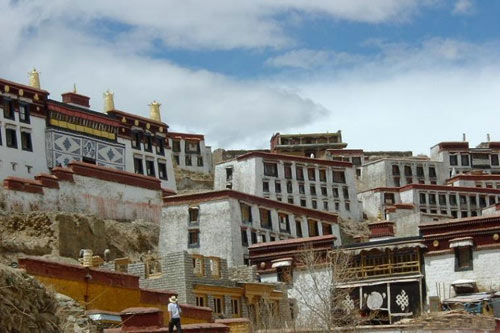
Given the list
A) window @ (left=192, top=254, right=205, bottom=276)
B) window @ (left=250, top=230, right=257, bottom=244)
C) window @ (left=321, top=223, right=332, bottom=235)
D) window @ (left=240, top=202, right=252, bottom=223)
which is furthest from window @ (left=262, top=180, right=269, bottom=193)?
window @ (left=192, top=254, right=205, bottom=276)

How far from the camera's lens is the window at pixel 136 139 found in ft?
237

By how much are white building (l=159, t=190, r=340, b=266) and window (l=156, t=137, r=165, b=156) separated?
16463 millimetres

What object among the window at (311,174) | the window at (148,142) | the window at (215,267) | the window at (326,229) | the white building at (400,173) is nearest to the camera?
the window at (215,267)

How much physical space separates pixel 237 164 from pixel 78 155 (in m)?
18.7

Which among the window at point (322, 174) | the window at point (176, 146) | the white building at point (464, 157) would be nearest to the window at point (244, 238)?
the window at point (322, 174)

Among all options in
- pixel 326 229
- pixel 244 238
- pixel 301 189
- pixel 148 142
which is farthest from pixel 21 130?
pixel 301 189

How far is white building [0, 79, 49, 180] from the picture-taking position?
60.7m

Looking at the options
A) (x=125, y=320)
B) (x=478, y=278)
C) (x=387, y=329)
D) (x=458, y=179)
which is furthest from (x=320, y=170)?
(x=125, y=320)

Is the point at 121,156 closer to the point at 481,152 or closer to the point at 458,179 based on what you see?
the point at 458,179

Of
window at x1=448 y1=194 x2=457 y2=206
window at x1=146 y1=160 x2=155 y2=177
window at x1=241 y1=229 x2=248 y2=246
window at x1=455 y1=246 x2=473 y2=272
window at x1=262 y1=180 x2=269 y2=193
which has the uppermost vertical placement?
window at x1=146 y1=160 x2=155 y2=177

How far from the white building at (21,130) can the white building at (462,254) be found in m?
27.5

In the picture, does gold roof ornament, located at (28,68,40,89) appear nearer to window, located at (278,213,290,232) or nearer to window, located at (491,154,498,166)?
window, located at (278,213,290,232)

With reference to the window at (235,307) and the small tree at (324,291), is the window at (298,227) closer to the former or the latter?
the small tree at (324,291)

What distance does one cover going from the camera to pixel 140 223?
6131cm
